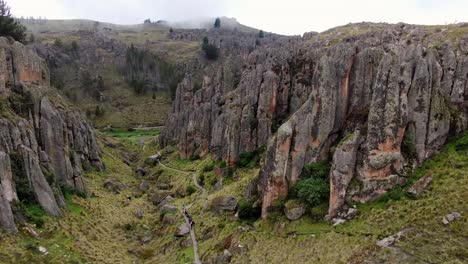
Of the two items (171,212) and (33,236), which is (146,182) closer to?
(171,212)

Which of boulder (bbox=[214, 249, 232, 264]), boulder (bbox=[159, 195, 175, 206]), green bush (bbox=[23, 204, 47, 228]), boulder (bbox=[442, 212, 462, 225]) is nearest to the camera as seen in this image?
boulder (bbox=[442, 212, 462, 225])

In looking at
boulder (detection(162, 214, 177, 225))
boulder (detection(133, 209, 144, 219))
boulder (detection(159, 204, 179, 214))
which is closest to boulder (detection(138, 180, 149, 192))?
boulder (detection(133, 209, 144, 219))

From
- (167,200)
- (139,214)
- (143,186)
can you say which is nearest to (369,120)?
(167,200)

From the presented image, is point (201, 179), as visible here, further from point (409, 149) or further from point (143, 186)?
point (409, 149)

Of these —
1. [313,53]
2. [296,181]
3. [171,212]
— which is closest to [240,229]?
[296,181]

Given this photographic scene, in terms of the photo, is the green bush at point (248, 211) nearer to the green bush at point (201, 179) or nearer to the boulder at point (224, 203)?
the boulder at point (224, 203)

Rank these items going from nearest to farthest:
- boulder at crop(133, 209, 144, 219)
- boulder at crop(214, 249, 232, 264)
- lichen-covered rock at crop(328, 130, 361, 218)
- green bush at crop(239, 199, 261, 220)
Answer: lichen-covered rock at crop(328, 130, 361, 218)
boulder at crop(214, 249, 232, 264)
green bush at crop(239, 199, 261, 220)
boulder at crop(133, 209, 144, 219)

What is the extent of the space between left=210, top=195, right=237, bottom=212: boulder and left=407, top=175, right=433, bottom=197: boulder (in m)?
24.5

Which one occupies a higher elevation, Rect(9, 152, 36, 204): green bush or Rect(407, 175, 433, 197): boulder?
Rect(407, 175, 433, 197): boulder

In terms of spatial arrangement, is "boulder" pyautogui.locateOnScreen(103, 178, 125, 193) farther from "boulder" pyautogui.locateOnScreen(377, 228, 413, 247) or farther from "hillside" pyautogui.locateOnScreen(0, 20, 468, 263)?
"boulder" pyautogui.locateOnScreen(377, 228, 413, 247)

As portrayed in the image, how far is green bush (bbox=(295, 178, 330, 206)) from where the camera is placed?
160 feet

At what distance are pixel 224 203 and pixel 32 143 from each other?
29964 mm

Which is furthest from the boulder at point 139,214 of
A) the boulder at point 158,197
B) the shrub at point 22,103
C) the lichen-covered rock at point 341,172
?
the lichen-covered rock at point 341,172

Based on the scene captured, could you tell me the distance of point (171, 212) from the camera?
67.9m
